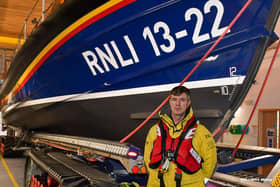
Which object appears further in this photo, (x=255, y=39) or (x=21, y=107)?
(x=21, y=107)

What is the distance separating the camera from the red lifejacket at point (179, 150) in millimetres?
1674

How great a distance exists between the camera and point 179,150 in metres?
1.69

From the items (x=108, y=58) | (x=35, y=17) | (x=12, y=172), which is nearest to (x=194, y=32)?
(x=108, y=58)

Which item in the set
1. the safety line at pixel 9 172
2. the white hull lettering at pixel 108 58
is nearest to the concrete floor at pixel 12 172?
the safety line at pixel 9 172

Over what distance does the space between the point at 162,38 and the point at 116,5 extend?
1.58ft

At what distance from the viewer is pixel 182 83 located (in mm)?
2215

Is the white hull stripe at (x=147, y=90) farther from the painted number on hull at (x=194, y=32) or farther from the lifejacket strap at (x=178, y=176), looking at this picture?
the lifejacket strap at (x=178, y=176)

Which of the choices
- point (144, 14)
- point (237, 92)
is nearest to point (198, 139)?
point (237, 92)

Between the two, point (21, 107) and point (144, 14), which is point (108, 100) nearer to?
point (144, 14)

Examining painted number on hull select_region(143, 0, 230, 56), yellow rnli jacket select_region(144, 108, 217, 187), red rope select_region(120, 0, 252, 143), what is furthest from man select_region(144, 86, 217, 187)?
painted number on hull select_region(143, 0, 230, 56)

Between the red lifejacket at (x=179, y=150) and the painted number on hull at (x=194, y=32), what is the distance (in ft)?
2.19

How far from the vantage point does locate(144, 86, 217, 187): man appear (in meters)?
1.67

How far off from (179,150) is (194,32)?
0.89 metres

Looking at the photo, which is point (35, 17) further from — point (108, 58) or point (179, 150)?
point (179, 150)
